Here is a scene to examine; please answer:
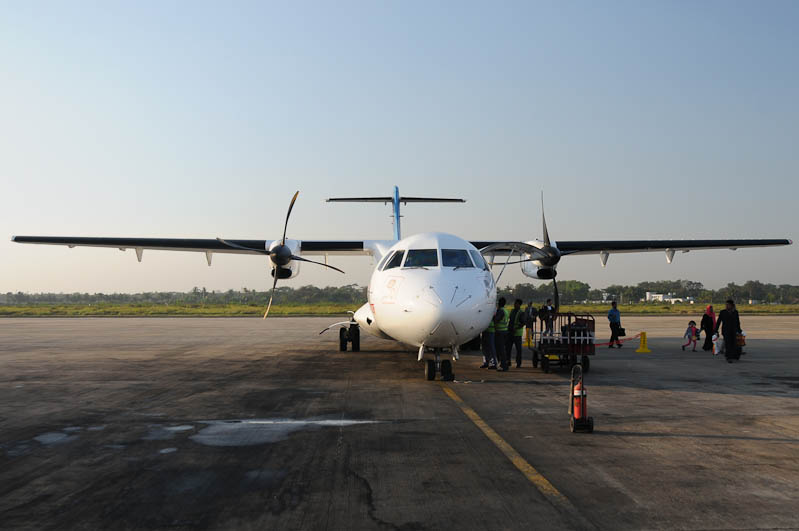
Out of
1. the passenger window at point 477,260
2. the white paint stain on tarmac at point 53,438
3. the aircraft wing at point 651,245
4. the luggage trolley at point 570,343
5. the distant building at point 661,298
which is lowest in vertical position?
the white paint stain on tarmac at point 53,438

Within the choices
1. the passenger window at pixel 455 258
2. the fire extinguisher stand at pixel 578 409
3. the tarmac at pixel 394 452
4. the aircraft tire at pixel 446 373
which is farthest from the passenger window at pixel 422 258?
the fire extinguisher stand at pixel 578 409

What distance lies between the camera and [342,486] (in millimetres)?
4938

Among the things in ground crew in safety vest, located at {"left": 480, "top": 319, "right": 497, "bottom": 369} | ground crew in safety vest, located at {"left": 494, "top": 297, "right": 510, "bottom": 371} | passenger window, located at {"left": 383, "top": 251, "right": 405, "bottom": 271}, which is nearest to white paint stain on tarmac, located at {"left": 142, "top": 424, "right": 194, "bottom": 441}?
passenger window, located at {"left": 383, "top": 251, "right": 405, "bottom": 271}

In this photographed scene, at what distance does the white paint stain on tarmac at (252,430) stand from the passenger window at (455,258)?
445cm

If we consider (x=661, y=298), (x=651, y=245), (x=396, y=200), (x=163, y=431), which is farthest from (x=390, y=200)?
(x=661, y=298)

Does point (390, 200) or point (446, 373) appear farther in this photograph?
point (390, 200)

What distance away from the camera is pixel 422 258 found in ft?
38.1

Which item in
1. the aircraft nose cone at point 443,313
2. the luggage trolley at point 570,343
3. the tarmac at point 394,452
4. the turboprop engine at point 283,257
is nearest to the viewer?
the tarmac at point 394,452

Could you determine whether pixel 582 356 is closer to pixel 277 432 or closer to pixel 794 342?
pixel 277 432

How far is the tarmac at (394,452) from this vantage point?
430cm

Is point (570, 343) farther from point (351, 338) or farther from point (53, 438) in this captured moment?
point (53, 438)

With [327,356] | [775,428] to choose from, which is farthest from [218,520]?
[327,356]

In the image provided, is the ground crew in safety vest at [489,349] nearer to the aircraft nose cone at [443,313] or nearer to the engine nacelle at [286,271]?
the aircraft nose cone at [443,313]

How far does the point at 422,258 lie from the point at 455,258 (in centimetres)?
62
